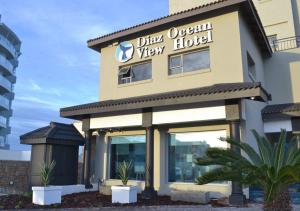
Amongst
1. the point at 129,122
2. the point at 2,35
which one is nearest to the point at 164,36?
the point at 129,122

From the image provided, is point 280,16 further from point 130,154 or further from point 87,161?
point 87,161

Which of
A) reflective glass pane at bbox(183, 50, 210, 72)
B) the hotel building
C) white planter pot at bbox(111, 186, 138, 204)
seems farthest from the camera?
reflective glass pane at bbox(183, 50, 210, 72)

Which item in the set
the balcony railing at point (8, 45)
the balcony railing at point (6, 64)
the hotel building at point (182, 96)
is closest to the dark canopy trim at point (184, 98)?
the hotel building at point (182, 96)

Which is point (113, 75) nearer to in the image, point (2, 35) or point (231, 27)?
point (231, 27)

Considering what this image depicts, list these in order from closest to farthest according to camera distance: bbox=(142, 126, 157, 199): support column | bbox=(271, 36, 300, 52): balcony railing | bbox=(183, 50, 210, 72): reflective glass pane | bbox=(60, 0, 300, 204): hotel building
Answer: bbox=(60, 0, 300, 204): hotel building, bbox=(142, 126, 157, 199): support column, bbox=(183, 50, 210, 72): reflective glass pane, bbox=(271, 36, 300, 52): balcony railing

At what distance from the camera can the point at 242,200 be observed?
11.9 m

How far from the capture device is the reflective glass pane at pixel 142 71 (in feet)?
57.2

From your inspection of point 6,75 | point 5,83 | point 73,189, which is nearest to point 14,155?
point 73,189

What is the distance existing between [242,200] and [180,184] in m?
3.59

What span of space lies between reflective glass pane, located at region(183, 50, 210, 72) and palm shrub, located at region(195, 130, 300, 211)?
735 centimetres

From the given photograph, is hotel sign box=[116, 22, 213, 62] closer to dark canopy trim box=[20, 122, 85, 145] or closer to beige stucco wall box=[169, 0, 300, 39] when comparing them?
dark canopy trim box=[20, 122, 85, 145]

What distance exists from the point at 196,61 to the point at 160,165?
539 centimetres

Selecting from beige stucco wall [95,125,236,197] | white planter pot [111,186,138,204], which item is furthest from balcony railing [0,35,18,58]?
white planter pot [111,186,138,204]

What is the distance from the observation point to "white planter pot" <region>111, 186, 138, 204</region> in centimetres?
1281
